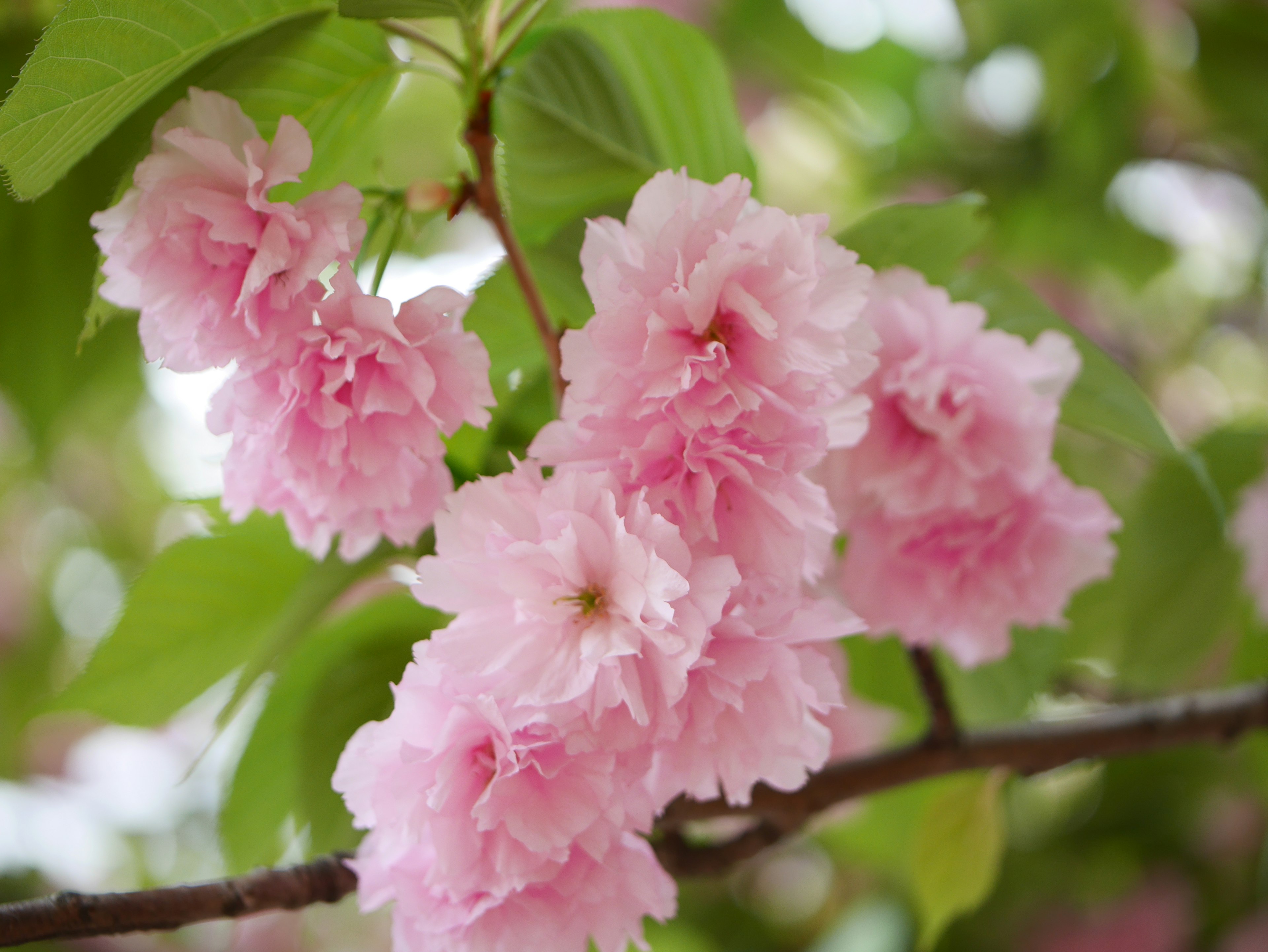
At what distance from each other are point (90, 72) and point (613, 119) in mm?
268

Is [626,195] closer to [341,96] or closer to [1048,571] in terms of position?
[341,96]

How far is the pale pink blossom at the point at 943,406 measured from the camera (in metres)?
0.45

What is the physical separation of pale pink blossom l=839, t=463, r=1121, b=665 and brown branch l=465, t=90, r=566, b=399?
17 cm

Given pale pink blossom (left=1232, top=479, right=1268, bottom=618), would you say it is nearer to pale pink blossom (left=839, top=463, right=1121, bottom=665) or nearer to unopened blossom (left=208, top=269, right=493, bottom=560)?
pale pink blossom (left=839, top=463, right=1121, bottom=665)

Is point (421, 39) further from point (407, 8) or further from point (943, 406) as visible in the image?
point (943, 406)

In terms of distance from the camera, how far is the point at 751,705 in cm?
36

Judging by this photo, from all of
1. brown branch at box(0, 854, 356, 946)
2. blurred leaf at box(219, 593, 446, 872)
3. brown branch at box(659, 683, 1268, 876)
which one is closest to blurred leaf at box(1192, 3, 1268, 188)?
brown branch at box(659, 683, 1268, 876)

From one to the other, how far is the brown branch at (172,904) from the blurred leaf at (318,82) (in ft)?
0.90

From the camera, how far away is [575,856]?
0.37 m

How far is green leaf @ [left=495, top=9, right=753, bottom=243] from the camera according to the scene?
54cm

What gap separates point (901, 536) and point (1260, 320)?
147cm

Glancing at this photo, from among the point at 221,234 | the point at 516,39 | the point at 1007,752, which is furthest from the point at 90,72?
the point at 1007,752

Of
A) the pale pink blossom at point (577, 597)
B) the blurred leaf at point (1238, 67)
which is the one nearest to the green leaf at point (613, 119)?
the pale pink blossom at point (577, 597)

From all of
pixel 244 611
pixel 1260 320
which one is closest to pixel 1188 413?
pixel 1260 320
